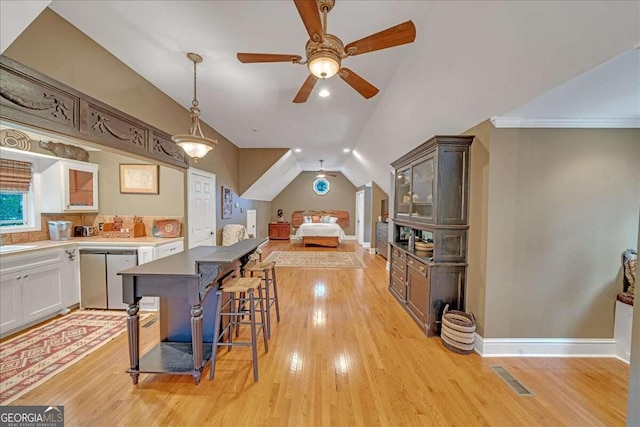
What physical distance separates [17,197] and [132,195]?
3.73 feet

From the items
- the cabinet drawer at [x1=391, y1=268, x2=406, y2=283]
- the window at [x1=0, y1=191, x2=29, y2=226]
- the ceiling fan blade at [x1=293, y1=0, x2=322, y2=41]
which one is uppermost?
the ceiling fan blade at [x1=293, y1=0, x2=322, y2=41]

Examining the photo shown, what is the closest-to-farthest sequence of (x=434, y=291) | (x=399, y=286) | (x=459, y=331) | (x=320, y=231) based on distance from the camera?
(x=459, y=331)
(x=434, y=291)
(x=399, y=286)
(x=320, y=231)

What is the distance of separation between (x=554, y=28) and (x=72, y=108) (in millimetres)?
3372

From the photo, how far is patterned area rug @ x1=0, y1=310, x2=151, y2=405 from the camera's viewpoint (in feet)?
6.32

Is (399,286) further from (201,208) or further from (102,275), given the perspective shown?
(102,275)

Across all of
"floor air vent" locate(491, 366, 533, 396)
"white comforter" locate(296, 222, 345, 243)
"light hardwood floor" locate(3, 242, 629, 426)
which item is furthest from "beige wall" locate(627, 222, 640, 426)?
"white comforter" locate(296, 222, 345, 243)

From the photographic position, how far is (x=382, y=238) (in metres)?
6.80

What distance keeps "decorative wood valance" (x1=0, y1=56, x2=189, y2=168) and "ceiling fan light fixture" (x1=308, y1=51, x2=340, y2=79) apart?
200 centimetres

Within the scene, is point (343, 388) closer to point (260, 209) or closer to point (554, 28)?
point (554, 28)

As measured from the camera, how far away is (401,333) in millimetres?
2744

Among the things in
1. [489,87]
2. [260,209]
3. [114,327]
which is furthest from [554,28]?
[260,209]

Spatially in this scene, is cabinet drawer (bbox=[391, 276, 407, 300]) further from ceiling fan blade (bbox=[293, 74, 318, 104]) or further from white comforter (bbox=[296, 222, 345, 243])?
white comforter (bbox=[296, 222, 345, 243])

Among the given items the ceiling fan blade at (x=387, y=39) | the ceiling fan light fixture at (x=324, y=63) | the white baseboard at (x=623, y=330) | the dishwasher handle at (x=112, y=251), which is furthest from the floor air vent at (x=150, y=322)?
the white baseboard at (x=623, y=330)

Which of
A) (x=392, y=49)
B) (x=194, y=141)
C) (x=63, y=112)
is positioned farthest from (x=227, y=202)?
(x=392, y=49)
